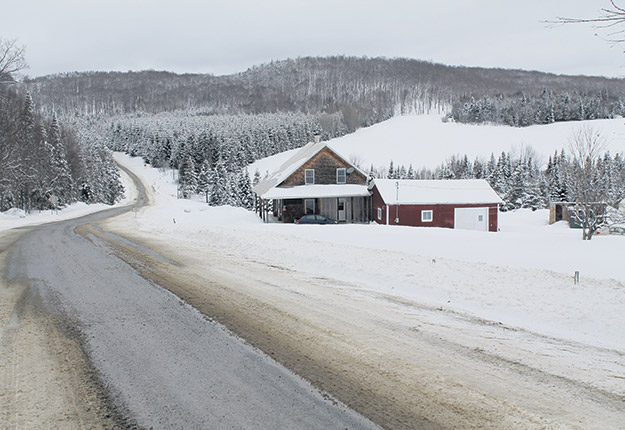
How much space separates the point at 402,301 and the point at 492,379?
3711 millimetres

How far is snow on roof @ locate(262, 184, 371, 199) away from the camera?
3284 centimetres

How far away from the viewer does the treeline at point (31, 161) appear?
3591cm

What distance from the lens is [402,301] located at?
888 cm

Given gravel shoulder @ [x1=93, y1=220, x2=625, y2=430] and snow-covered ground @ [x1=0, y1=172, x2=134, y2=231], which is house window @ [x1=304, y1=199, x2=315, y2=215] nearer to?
snow-covered ground @ [x1=0, y1=172, x2=134, y2=231]

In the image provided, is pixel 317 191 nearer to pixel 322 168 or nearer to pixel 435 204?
pixel 322 168

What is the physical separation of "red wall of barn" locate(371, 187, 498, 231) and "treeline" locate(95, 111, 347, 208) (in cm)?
3573

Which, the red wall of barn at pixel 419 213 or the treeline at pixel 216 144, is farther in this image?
the treeline at pixel 216 144

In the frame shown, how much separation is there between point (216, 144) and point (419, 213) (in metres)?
79.5

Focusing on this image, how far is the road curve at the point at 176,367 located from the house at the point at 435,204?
2679 centimetres

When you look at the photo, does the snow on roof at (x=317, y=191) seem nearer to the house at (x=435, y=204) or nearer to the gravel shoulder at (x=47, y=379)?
the house at (x=435, y=204)

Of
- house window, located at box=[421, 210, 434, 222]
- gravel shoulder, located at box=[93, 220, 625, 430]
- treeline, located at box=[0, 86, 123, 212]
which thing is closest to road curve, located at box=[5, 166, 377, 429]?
gravel shoulder, located at box=[93, 220, 625, 430]

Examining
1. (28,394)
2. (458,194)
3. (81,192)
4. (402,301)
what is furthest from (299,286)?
(81,192)

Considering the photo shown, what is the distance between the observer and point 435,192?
36.0m

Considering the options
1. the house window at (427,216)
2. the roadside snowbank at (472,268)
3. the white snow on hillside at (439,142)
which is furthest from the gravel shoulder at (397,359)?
the white snow on hillside at (439,142)
